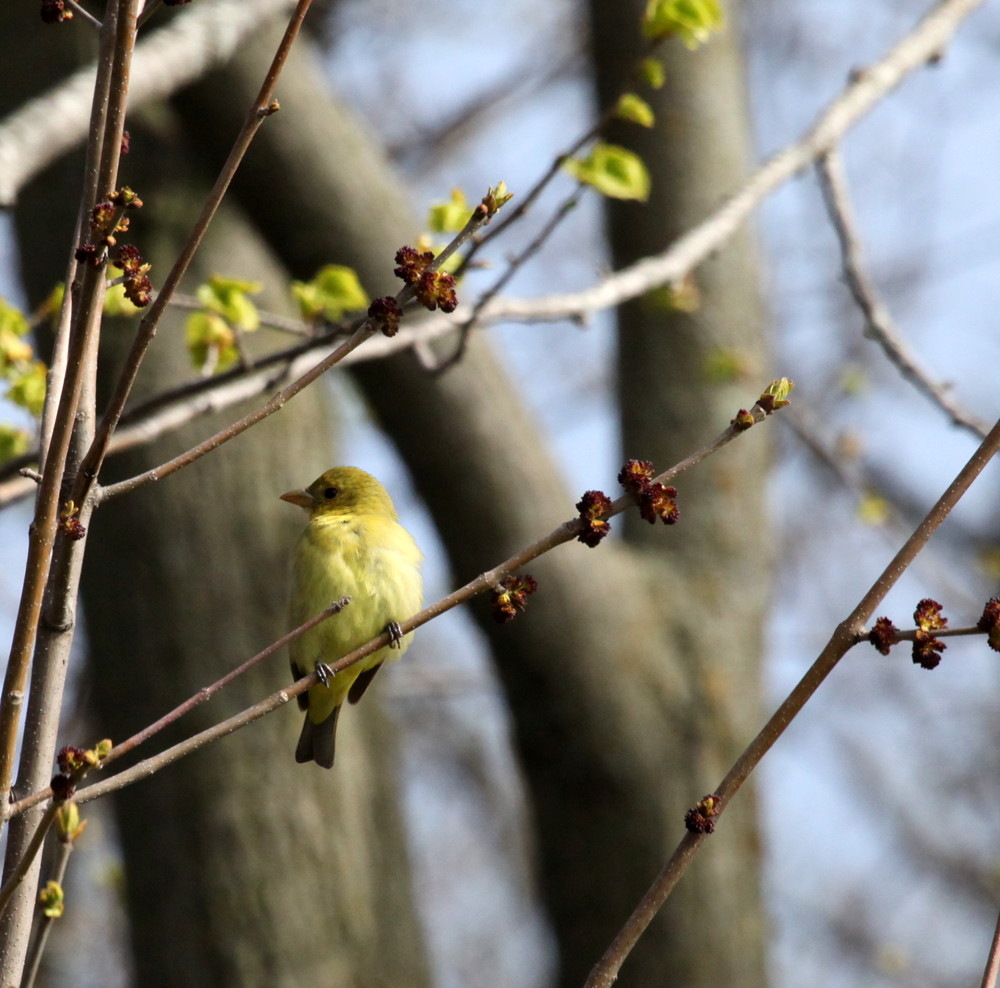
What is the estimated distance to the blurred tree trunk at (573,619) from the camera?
4465mm

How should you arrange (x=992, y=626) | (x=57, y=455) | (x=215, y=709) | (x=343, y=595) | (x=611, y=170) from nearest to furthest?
(x=57, y=455) → (x=992, y=626) → (x=343, y=595) → (x=611, y=170) → (x=215, y=709)

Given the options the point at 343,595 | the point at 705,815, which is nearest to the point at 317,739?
the point at 343,595

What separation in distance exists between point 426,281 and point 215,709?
307 cm

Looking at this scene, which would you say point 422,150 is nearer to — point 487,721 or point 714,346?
point 714,346

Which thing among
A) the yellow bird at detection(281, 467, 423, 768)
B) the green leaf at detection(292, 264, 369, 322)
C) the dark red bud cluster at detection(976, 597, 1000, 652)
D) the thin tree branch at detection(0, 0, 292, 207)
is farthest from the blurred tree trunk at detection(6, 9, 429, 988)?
the dark red bud cluster at detection(976, 597, 1000, 652)

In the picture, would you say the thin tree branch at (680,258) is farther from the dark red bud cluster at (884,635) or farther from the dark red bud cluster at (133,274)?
the dark red bud cluster at (884,635)

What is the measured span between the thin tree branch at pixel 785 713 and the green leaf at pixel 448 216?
5.60 feet

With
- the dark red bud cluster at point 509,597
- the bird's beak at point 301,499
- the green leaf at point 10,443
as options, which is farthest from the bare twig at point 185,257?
the bird's beak at point 301,499

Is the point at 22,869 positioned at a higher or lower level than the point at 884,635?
higher

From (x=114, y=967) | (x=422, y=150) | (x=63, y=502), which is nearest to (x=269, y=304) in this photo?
(x=63, y=502)

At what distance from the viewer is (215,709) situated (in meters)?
4.27

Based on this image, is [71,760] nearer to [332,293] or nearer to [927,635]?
[927,635]

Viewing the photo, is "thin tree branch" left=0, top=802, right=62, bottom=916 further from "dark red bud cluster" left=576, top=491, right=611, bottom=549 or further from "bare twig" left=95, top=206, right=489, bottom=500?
"dark red bud cluster" left=576, top=491, right=611, bottom=549

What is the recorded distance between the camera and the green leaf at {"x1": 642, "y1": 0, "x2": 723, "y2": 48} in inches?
121
